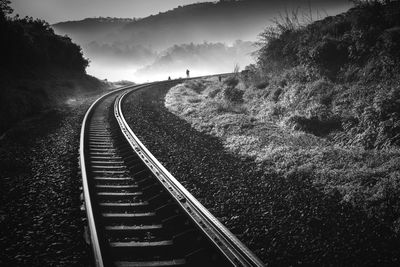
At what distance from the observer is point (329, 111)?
27.8ft

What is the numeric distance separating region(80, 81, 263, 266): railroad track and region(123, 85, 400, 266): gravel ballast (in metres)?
0.44

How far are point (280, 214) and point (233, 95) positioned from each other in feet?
31.7

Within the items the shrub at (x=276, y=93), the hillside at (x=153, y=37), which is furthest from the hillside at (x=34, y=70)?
the hillside at (x=153, y=37)

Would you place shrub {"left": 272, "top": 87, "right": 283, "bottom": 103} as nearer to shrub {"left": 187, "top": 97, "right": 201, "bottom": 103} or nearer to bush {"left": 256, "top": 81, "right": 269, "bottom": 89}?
bush {"left": 256, "top": 81, "right": 269, "bottom": 89}

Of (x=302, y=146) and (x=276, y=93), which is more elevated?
(x=276, y=93)

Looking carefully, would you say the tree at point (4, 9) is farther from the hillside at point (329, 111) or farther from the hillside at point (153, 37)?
the hillside at point (153, 37)

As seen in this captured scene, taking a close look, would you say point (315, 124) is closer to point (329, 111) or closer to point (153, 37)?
point (329, 111)

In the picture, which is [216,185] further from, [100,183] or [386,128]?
[386,128]

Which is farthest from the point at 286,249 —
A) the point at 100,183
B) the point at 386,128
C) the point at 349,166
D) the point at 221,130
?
the point at 221,130

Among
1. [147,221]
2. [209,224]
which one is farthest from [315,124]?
[147,221]

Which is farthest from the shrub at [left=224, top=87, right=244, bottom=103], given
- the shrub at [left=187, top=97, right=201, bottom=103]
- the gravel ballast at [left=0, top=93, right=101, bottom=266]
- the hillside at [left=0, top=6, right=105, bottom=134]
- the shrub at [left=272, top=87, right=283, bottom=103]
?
the hillside at [left=0, top=6, right=105, bottom=134]

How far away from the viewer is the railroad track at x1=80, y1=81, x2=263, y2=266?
3754mm

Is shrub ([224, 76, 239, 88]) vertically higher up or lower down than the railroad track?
higher up

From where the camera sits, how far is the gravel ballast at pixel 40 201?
3.90 meters
